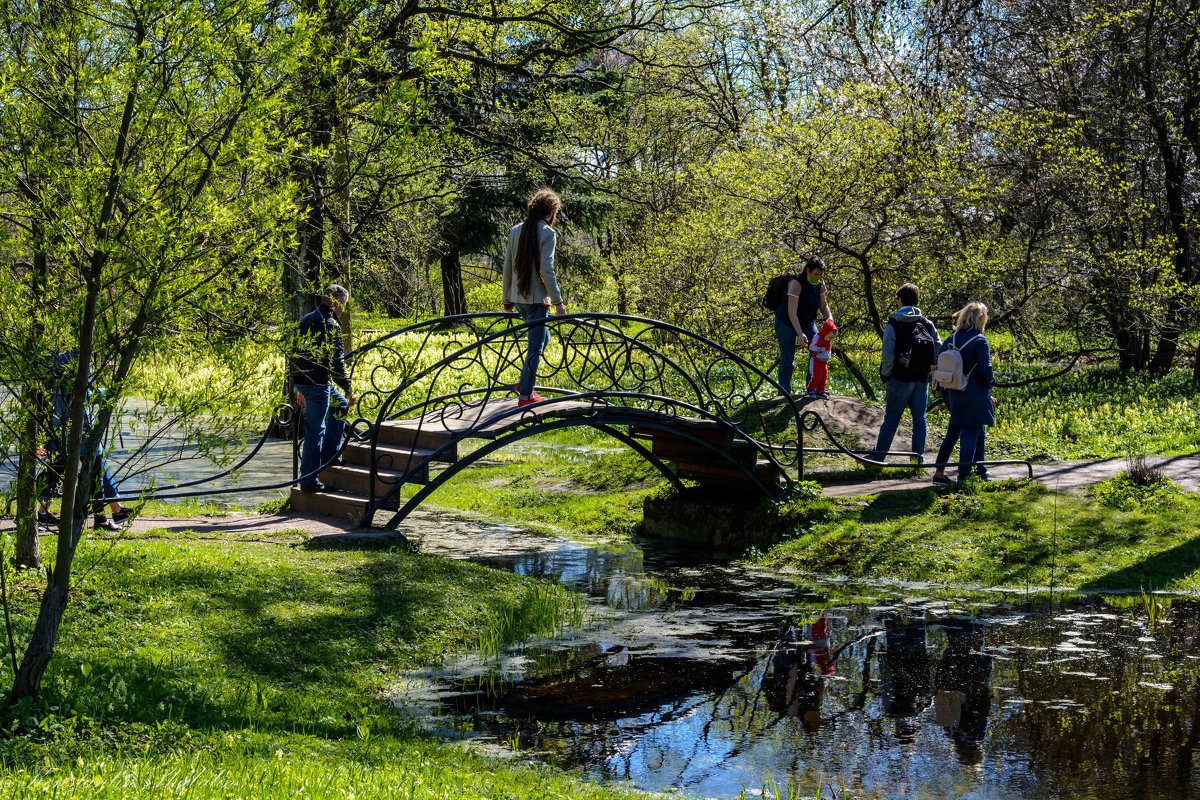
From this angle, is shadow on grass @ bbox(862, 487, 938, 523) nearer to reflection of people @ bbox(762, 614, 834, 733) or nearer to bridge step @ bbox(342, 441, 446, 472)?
reflection of people @ bbox(762, 614, 834, 733)

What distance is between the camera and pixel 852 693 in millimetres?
7898

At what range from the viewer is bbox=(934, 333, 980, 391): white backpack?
39.2 ft

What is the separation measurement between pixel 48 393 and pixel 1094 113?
2076cm

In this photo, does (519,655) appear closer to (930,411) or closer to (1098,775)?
(1098,775)

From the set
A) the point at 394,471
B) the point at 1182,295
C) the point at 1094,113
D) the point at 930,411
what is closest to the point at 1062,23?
the point at 1094,113

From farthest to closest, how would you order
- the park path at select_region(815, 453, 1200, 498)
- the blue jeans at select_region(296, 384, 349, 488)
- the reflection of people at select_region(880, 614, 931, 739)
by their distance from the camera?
the park path at select_region(815, 453, 1200, 498) → the blue jeans at select_region(296, 384, 349, 488) → the reflection of people at select_region(880, 614, 931, 739)

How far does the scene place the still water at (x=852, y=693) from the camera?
6.39m

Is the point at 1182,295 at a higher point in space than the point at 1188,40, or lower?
lower

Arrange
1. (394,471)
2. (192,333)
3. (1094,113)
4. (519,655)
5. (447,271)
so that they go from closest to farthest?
(192,333) < (519,655) < (394,471) < (1094,113) < (447,271)

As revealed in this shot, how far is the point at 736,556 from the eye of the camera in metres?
12.8

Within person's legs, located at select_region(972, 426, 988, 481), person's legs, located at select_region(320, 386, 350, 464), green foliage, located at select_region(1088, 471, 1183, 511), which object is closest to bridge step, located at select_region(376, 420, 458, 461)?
person's legs, located at select_region(320, 386, 350, 464)

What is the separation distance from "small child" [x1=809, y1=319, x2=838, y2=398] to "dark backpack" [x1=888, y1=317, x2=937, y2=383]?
1898mm

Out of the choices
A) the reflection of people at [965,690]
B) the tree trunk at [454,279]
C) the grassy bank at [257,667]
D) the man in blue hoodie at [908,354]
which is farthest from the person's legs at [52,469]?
the tree trunk at [454,279]

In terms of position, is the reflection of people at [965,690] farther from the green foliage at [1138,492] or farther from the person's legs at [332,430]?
the person's legs at [332,430]
